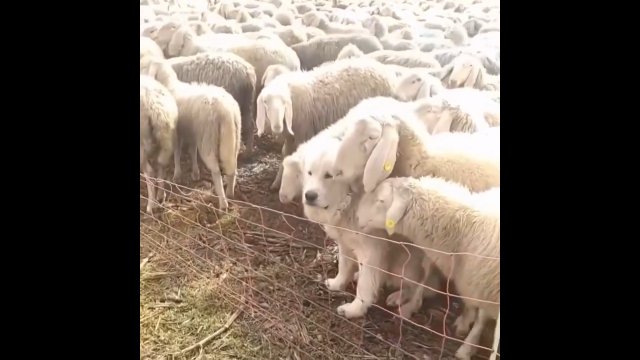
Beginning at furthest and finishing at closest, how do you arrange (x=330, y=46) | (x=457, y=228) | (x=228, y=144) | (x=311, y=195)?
(x=228, y=144)
(x=330, y=46)
(x=311, y=195)
(x=457, y=228)

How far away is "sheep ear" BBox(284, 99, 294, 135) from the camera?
4.76 ft

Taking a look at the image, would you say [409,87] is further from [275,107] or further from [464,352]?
[464,352]

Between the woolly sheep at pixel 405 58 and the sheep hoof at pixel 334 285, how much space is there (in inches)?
21.6

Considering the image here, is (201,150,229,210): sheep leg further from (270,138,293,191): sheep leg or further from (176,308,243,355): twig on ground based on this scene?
(176,308,243,355): twig on ground

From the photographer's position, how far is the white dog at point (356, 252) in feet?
4.34

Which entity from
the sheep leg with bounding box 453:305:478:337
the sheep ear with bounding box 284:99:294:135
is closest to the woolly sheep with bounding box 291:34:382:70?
the sheep ear with bounding box 284:99:294:135

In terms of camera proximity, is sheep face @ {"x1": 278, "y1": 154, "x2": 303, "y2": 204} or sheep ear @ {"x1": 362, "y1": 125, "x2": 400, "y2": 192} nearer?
sheep ear @ {"x1": 362, "y1": 125, "x2": 400, "y2": 192}

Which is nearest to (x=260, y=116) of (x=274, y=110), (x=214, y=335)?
(x=274, y=110)

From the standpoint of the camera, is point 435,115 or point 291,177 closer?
point 435,115

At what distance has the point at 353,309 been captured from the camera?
4.58 ft

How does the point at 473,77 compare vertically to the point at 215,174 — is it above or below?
above

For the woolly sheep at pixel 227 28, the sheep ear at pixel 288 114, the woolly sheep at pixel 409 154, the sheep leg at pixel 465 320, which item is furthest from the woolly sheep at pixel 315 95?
the sheep leg at pixel 465 320

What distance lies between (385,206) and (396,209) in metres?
0.03
